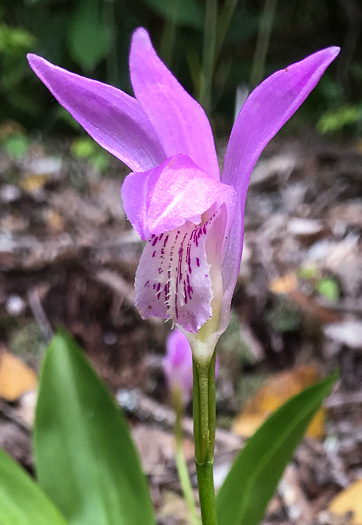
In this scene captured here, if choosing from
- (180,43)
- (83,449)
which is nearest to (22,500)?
(83,449)

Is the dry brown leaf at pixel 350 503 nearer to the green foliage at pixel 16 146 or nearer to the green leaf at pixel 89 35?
the green foliage at pixel 16 146

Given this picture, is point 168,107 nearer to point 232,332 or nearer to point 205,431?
point 205,431

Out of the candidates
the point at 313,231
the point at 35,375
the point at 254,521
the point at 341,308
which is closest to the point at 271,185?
the point at 313,231

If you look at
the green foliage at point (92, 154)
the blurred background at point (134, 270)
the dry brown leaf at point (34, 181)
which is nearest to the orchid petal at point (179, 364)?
the blurred background at point (134, 270)

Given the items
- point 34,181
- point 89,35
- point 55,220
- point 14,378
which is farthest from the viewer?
point 89,35

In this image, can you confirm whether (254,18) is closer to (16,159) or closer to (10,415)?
(16,159)

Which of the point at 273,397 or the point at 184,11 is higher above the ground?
the point at 184,11

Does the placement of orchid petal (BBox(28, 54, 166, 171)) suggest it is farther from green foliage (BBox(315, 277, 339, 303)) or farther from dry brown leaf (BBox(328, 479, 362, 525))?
green foliage (BBox(315, 277, 339, 303))
